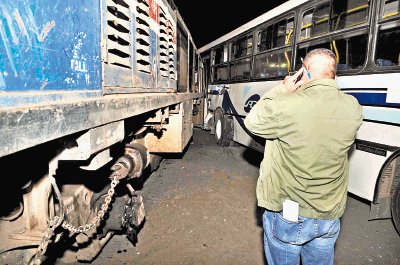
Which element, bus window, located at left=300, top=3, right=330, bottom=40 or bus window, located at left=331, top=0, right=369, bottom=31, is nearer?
bus window, located at left=331, top=0, right=369, bottom=31

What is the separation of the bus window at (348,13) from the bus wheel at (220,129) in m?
4.49

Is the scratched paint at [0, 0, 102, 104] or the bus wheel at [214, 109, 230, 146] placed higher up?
the scratched paint at [0, 0, 102, 104]

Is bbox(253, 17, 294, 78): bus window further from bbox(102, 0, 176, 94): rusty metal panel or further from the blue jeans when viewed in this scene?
the blue jeans

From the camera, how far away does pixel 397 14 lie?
3236mm

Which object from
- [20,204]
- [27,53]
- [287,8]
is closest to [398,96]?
[287,8]

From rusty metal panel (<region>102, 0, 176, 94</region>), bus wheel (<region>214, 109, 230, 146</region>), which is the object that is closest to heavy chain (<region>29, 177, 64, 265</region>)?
rusty metal panel (<region>102, 0, 176, 94</region>)

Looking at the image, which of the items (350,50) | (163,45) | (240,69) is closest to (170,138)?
(163,45)

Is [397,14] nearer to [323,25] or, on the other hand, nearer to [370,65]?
[370,65]

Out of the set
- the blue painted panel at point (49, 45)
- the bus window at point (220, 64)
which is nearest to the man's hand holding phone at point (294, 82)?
the blue painted panel at point (49, 45)

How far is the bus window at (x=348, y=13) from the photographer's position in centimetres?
370

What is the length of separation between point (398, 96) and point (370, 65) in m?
0.65

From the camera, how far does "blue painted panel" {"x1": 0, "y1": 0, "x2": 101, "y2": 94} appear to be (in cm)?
106

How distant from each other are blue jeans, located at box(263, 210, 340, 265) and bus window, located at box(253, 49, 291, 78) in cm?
388

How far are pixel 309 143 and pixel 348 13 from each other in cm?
315
